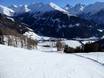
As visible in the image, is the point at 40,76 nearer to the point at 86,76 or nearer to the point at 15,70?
the point at 15,70

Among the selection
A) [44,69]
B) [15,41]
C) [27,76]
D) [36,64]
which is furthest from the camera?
[15,41]

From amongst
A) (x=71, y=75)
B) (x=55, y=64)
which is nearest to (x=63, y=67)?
(x=55, y=64)

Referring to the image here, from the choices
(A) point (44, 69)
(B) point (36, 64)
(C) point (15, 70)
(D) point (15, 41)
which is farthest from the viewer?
(D) point (15, 41)

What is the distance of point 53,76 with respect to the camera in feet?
67.5

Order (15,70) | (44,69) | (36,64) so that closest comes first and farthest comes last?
1. (15,70)
2. (44,69)
3. (36,64)

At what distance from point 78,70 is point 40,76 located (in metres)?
5.00

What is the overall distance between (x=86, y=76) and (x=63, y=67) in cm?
325

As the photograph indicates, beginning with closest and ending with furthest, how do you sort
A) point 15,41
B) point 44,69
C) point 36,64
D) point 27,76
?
point 27,76 → point 44,69 → point 36,64 → point 15,41

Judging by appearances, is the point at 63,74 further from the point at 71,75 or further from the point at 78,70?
the point at 78,70

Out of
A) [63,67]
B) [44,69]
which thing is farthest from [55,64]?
[44,69]

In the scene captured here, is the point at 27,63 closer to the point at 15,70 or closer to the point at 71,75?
the point at 15,70

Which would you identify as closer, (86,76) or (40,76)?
(40,76)

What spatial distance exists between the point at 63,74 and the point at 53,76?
4.20 ft

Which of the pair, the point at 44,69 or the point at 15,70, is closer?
the point at 15,70
